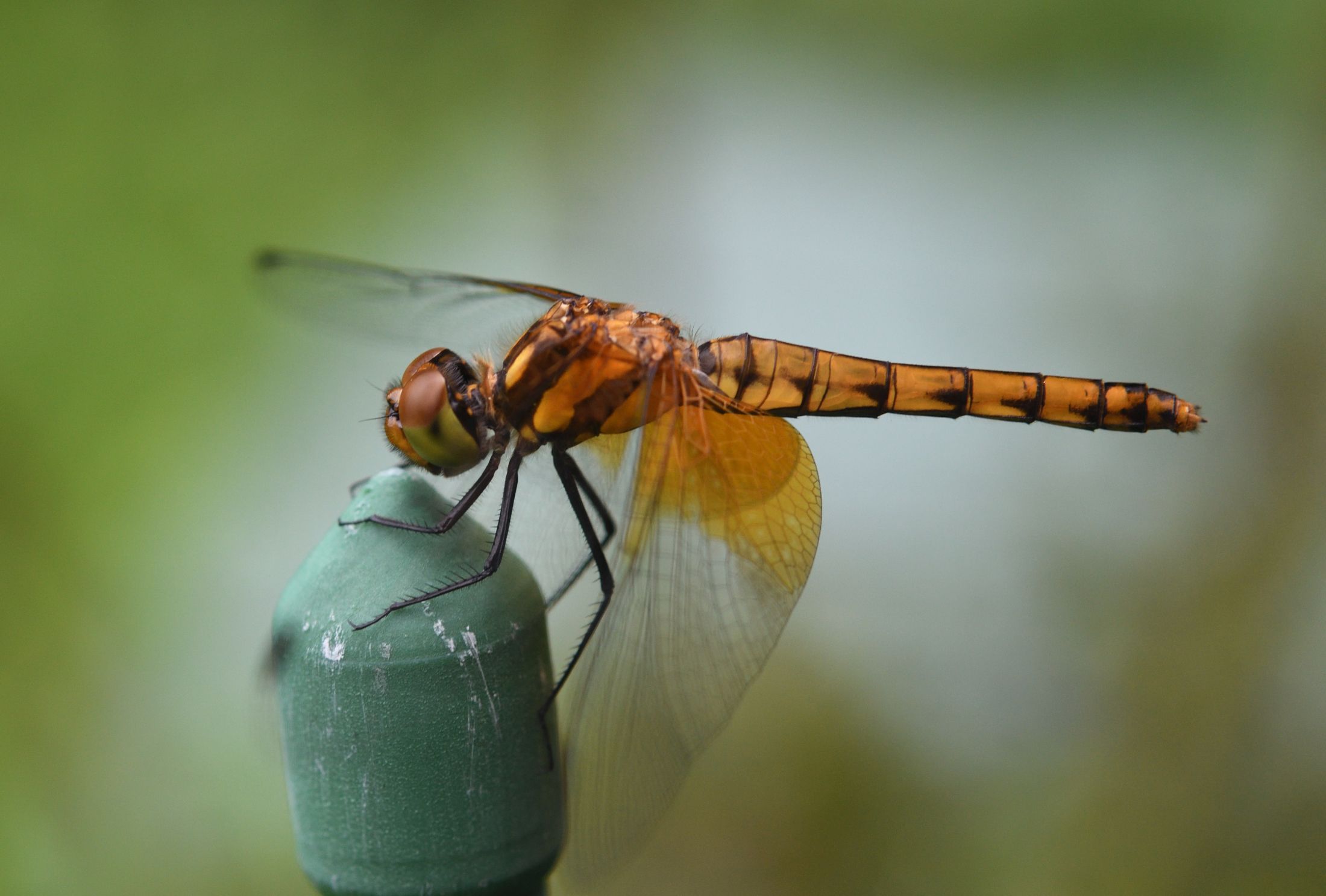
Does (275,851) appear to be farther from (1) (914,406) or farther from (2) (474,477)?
(1) (914,406)

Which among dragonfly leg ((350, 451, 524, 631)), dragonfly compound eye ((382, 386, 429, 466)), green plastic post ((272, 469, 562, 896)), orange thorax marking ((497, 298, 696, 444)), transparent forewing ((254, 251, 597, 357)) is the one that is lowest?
green plastic post ((272, 469, 562, 896))

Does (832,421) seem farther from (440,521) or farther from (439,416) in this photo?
(440,521)

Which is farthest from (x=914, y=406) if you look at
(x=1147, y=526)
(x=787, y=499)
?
(x=1147, y=526)

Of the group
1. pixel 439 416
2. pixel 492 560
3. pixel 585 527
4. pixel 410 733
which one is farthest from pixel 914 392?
pixel 410 733

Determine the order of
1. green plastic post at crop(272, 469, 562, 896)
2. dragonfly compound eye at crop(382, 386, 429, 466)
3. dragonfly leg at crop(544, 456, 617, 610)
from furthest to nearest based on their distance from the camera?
dragonfly leg at crop(544, 456, 617, 610) < dragonfly compound eye at crop(382, 386, 429, 466) < green plastic post at crop(272, 469, 562, 896)

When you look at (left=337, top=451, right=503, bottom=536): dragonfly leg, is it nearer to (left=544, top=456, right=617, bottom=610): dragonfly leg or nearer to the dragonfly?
the dragonfly

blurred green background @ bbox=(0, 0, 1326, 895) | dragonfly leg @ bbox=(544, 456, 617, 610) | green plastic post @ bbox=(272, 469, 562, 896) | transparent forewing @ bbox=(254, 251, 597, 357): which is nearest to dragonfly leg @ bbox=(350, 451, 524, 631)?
green plastic post @ bbox=(272, 469, 562, 896)
